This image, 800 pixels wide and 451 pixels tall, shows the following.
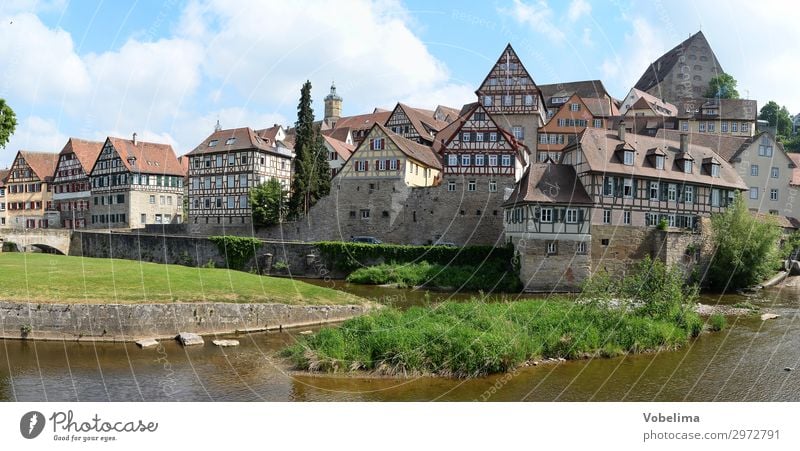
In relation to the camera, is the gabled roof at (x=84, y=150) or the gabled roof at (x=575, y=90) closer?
the gabled roof at (x=84, y=150)

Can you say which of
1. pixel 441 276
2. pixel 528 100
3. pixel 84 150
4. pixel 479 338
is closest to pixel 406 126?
pixel 528 100

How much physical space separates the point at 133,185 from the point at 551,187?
45.5m

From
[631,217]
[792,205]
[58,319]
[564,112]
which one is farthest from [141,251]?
[792,205]

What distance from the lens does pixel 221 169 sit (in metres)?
61.6

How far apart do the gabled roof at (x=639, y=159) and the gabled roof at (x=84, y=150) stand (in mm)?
54663

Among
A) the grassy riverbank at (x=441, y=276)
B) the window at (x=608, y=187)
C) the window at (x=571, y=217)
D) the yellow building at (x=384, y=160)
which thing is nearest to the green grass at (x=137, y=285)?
the grassy riverbank at (x=441, y=276)

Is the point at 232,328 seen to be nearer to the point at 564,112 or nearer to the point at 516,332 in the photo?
the point at 516,332

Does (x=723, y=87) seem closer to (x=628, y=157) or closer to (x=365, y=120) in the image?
(x=365, y=120)

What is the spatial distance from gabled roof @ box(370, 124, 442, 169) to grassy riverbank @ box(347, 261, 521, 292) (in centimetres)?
1234

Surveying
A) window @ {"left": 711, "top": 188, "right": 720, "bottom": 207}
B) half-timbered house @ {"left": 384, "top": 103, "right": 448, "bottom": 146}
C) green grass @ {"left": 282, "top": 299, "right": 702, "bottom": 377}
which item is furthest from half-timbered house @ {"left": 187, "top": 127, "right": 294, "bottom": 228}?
green grass @ {"left": 282, "top": 299, "right": 702, "bottom": 377}

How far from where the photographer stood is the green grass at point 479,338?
63.7 ft

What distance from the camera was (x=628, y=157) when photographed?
136 feet

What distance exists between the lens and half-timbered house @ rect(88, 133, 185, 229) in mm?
65312

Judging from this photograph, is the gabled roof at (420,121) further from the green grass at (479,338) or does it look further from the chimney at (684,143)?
the green grass at (479,338)
